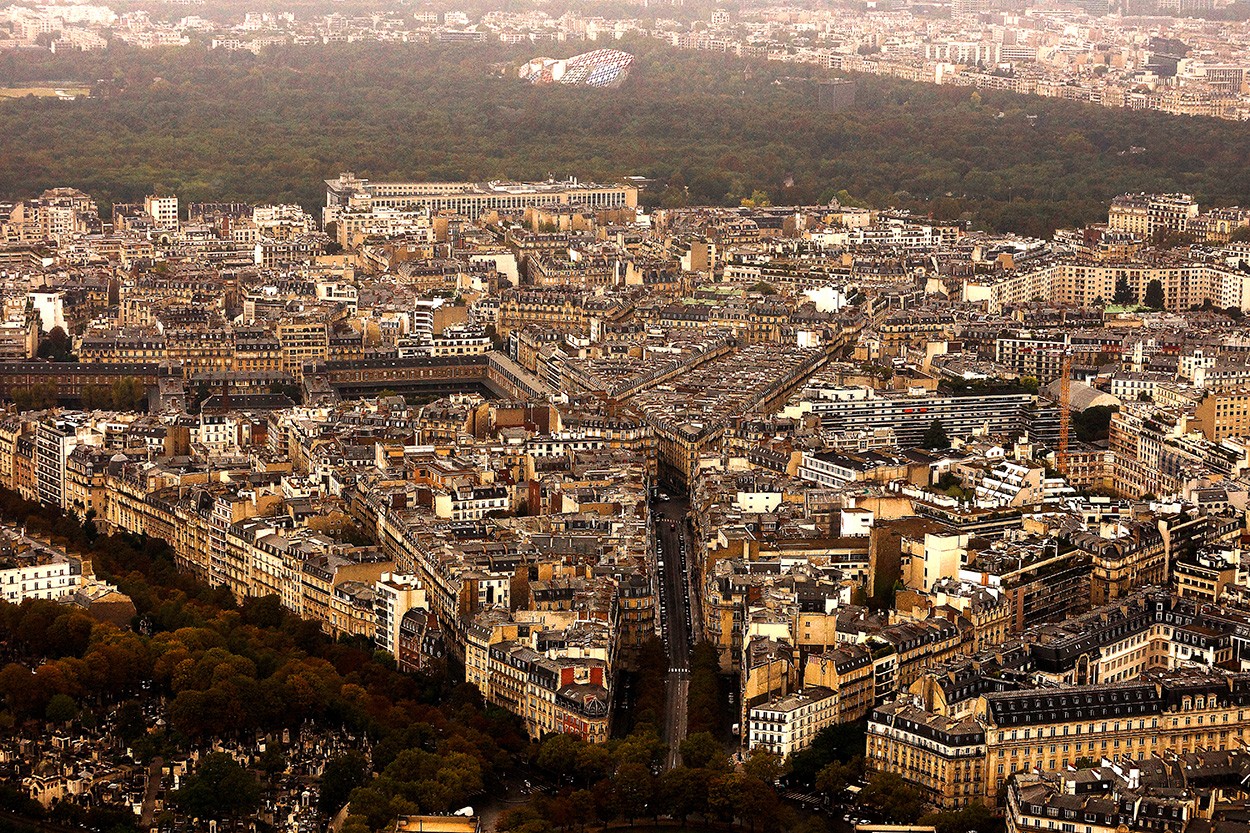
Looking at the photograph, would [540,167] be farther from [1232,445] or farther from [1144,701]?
[1144,701]

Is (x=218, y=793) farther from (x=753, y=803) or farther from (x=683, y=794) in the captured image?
(x=753, y=803)

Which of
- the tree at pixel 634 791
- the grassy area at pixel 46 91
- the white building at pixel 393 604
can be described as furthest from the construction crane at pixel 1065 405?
the grassy area at pixel 46 91

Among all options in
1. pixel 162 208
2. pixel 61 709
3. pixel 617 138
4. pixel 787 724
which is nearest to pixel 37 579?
pixel 61 709

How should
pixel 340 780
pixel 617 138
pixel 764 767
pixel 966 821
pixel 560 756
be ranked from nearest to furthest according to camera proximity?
pixel 966 821 < pixel 340 780 < pixel 764 767 < pixel 560 756 < pixel 617 138

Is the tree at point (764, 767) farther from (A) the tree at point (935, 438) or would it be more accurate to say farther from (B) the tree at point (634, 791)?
(A) the tree at point (935, 438)

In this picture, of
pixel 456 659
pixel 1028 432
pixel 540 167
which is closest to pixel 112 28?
pixel 540 167

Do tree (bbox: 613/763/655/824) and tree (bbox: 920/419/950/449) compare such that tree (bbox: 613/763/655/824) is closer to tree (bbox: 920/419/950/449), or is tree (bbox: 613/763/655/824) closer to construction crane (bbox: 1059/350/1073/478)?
construction crane (bbox: 1059/350/1073/478)
